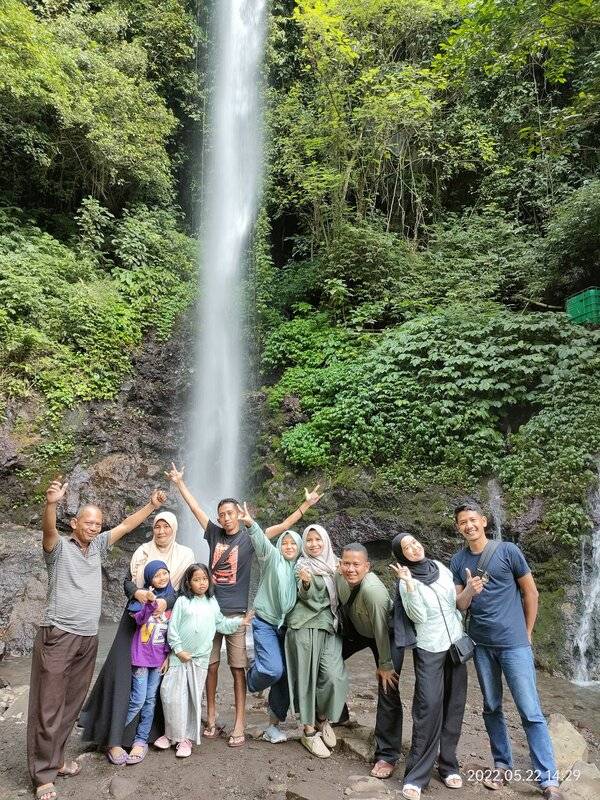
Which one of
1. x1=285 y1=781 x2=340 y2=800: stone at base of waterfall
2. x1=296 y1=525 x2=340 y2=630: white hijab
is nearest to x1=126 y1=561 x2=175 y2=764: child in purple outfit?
x1=296 y1=525 x2=340 y2=630: white hijab

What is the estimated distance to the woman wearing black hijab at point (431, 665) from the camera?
322cm

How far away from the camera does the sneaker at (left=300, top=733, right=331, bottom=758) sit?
142 inches

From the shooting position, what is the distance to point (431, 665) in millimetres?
3250

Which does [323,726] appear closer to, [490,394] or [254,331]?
[490,394]

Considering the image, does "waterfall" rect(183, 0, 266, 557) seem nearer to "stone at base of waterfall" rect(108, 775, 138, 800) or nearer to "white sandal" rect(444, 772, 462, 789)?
"stone at base of waterfall" rect(108, 775, 138, 800)

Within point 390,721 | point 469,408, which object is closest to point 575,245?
point 469,408

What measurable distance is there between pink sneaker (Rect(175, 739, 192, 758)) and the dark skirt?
1.04 feet

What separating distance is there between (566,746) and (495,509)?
410 centimetres

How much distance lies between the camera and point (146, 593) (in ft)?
11.4

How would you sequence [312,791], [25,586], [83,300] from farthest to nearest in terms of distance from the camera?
[83,300] → [25,586] → [312,791]

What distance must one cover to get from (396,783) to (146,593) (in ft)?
6.44

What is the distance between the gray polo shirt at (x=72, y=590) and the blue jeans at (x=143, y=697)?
436mm

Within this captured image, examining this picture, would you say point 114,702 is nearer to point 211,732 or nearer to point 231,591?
point 211,732

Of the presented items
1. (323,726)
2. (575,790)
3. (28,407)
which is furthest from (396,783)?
(28,407)
